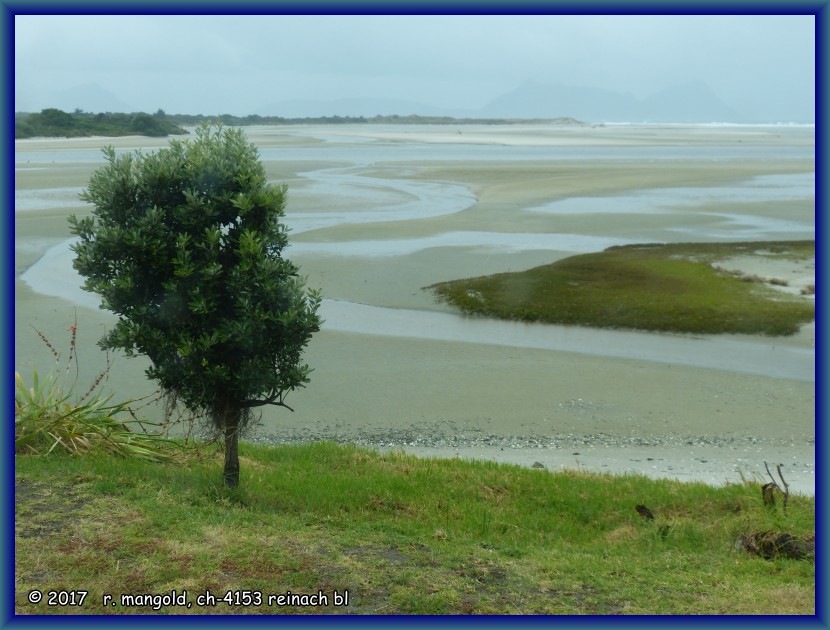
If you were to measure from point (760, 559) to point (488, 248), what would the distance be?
72.9 ft

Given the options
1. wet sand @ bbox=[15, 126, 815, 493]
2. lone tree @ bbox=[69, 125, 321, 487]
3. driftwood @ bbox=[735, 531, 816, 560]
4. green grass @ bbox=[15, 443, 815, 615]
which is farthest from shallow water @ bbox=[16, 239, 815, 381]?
lone tree @ bbox=[69, 125, 321, 487]

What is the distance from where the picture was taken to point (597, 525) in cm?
919

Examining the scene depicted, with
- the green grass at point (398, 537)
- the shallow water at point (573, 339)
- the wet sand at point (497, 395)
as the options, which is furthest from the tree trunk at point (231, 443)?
the shallow water at point (573, 339)

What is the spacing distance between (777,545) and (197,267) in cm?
583

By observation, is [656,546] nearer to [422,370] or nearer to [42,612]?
[42,612]

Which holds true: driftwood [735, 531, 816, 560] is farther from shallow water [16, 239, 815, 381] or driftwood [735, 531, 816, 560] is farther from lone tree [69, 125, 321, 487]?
shallow water [16, 239, 815, 381]

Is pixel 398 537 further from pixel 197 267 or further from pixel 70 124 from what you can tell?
pixel 70 124

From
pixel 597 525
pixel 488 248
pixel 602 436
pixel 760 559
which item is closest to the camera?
pixel 760 559

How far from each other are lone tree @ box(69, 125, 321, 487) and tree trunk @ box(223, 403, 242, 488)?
0.28 m

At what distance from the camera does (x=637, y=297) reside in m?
22.5

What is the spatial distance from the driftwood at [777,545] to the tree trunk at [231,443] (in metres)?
4.84

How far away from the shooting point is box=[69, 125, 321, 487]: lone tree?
25.7 feet

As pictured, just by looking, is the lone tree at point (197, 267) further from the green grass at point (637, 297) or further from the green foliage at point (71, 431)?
the green grass at point (637, 297)

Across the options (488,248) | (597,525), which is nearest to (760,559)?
(597,525)
